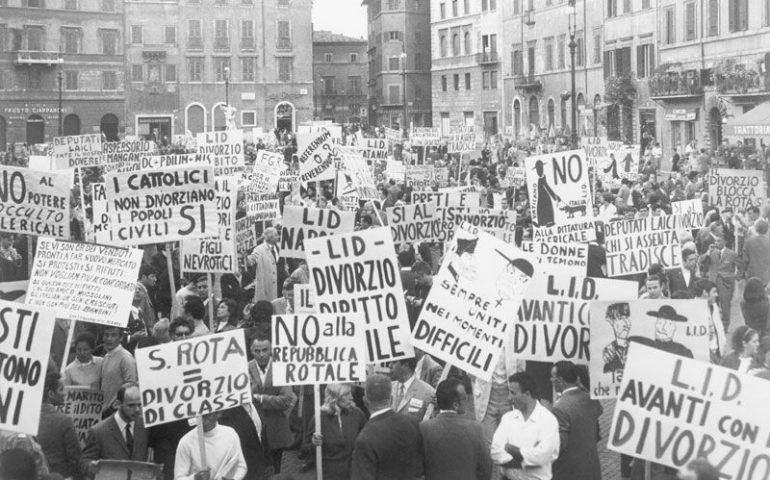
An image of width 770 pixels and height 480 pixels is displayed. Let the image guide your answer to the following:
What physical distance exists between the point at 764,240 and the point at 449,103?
6773cm

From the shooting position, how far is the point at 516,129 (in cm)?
7169

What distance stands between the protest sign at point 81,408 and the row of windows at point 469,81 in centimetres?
6741

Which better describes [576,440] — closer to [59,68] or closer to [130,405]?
[130,405]

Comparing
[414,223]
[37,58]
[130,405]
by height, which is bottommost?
[130,405]

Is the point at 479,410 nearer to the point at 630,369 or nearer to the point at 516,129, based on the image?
the point at 630,369

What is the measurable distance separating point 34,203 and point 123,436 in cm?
577

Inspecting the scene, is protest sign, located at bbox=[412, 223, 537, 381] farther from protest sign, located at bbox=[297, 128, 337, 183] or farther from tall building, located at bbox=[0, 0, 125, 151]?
tall building, located at bbox=[0, 0, 125, 151]

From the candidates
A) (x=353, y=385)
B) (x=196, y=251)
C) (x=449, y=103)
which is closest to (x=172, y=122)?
(x=449, y=103)

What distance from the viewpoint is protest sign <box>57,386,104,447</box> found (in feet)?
30.9

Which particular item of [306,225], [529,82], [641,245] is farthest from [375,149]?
[529,82]

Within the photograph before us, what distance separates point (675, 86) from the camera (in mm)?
49750

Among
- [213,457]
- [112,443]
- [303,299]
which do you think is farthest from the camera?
[303,299]

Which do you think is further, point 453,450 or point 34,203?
point 34,203

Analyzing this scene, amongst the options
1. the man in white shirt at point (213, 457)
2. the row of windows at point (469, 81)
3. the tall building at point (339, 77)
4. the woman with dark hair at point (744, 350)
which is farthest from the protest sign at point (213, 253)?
the tall building at point (339, 77)
